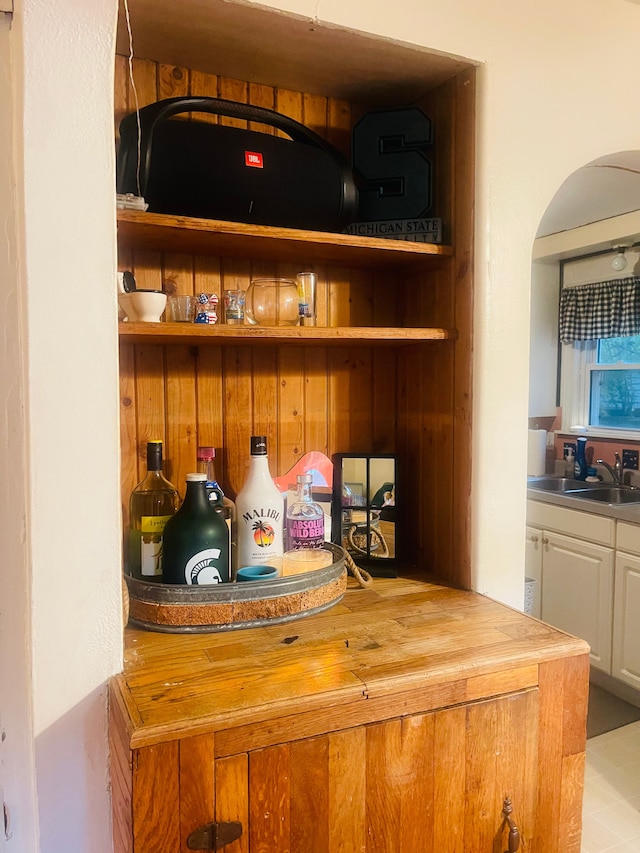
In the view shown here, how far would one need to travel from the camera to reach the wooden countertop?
A: 963mm

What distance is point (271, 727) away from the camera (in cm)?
97

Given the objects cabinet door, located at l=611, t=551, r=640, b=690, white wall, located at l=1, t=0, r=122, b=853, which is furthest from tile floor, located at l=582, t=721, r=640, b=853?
white wall, located at l=1, t=0, r=122, b=853

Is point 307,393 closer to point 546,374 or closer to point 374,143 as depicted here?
point 374,143

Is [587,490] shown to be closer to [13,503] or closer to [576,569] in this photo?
[576,569]

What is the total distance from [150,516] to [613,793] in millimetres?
1865

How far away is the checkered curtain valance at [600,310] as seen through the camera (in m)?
3.33

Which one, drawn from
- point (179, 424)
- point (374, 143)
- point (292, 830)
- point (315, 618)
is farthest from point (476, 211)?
point (292, 830)

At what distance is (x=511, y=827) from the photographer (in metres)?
1.15

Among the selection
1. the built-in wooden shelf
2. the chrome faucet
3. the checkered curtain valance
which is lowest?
the chrome faucet

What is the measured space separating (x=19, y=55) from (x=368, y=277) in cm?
93

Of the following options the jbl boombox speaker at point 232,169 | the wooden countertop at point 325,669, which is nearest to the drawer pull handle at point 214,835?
the wooden countertop at point 325,669

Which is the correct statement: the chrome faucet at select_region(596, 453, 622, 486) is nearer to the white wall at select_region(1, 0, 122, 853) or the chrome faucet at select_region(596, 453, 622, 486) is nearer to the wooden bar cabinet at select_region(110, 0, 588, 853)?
the wooden bar cabinet at select_region(110, 0, 588, 853)

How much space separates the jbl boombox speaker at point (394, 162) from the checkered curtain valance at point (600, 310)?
2273 mm

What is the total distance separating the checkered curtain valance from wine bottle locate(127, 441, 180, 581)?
2814 mm
